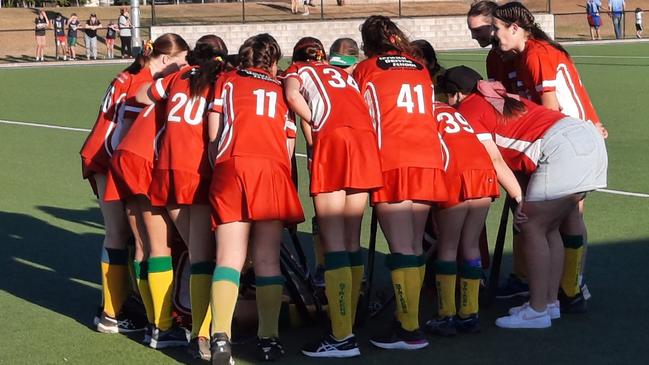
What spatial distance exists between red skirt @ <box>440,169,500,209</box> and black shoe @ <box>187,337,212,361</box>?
5.33 ft

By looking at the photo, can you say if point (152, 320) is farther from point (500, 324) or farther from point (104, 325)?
point (500, 324)

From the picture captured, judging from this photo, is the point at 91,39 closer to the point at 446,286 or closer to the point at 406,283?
the point at 446,286

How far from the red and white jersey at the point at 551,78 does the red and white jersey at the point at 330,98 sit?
141cm

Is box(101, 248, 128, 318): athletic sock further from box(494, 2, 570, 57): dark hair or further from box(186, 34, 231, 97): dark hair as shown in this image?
box(494, 2, 570, 57): dark hair

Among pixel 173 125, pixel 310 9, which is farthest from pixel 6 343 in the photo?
pixel 310 9

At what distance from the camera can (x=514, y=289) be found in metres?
7.38

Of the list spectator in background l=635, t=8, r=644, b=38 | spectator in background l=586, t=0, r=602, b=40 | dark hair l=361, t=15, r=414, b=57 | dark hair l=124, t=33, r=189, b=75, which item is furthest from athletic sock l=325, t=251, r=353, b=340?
spectator in background l=635, t=8, r=644, b=38

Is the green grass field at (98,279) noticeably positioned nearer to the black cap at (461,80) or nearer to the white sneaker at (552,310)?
the white sneaker at (552,310)

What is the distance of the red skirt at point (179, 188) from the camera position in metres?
6.05

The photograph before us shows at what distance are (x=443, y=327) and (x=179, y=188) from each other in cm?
179

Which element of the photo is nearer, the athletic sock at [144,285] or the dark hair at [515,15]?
the athletic sock at [144,285]

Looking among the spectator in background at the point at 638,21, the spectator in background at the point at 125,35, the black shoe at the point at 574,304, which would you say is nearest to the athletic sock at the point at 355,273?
the black shoe at the point at 574,304

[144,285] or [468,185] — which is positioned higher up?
[468,185]

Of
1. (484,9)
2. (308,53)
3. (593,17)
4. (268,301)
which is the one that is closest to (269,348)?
(268,301)
